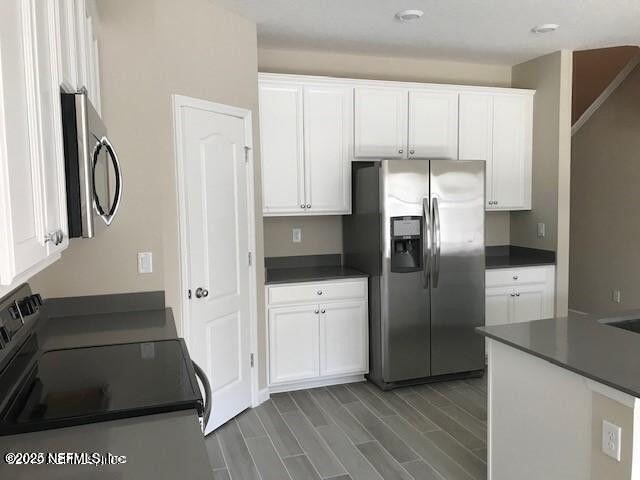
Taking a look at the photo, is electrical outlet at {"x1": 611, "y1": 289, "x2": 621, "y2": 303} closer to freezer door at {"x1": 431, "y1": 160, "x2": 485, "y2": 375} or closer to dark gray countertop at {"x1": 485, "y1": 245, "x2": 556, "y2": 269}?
dark gray countertop at {"x1": 485, "y1": 245, "x2": 556, "y2": 269}

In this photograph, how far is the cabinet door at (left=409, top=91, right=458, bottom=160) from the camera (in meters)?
4.40

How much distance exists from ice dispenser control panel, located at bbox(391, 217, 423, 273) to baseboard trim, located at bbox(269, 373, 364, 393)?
3.15ft

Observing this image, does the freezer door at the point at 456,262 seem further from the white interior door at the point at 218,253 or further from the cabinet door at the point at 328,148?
the white interior door at the point at 218,253

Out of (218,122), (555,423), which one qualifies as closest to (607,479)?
(555,423)

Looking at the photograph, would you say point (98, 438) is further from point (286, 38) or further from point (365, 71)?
point (365, 71)

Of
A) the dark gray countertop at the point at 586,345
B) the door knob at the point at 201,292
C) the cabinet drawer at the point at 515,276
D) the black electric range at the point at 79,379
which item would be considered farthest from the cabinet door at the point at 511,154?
the black electric range at the point at 79,379

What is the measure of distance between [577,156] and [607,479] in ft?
16.7

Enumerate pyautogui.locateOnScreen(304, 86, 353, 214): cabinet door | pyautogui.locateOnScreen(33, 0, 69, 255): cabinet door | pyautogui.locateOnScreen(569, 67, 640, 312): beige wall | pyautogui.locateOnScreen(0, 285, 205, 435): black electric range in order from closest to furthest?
pyautogui.locateOnScreen(33, 0, 69, 255): cabinet door, pyautogui.locateOnScreen(0, 285, 205, 435): black electric range, pyautogui.locateOnScreen(304, 86, 353, 214): cabinet door, pyautogui.locateOnScreen(569, 67, 640, 312): beige wall

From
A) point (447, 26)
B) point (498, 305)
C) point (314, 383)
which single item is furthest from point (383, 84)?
point (314, 383)

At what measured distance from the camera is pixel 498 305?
4.48 metres

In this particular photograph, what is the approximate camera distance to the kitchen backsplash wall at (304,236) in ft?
14.4

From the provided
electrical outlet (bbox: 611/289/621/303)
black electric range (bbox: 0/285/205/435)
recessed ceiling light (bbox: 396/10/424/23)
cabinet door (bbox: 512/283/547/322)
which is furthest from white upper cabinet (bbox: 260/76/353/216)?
electrical outlet (bbox: 611/289/621/303)

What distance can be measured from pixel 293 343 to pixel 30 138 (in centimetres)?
306

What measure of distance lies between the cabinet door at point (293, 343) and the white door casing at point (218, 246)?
22cm
